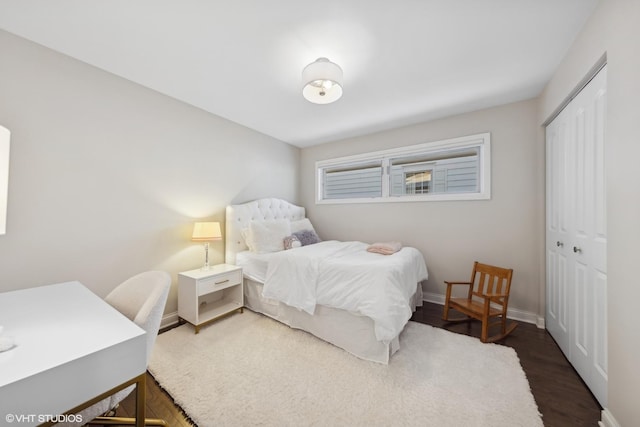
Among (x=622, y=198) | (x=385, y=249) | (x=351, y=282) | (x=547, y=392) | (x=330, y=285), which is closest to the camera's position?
(x=622, y=198)

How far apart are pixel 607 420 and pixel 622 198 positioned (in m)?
1.22

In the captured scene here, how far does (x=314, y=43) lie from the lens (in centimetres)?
181

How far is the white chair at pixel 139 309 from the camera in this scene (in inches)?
39.1

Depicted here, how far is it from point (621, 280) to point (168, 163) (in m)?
3.63

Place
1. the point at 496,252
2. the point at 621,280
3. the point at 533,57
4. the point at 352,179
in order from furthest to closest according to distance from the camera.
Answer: the point at 352,179 → the point at 496,252 → the point at 533,57 → the point at 621,280

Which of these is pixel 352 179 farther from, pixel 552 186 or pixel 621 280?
pixel 621 280

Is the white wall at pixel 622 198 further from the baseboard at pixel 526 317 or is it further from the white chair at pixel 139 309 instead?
the white chair at pixel 139 309

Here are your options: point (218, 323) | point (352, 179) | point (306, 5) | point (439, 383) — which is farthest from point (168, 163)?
point (439, 383)

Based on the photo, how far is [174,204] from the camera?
8.81ft

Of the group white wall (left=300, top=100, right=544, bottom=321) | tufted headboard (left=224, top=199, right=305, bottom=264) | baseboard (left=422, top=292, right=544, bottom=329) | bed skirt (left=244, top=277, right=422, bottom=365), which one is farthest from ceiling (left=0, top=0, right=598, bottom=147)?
baseboard (left=422, top=292, right=544, bottom=329)

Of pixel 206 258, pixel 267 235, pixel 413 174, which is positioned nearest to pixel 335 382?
pixel 267 235

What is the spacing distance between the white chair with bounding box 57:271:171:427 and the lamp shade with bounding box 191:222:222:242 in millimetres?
1169

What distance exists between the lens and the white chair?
0.99 metres

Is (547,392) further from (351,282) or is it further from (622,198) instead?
(351,282)
